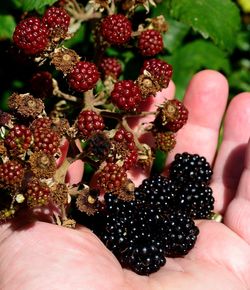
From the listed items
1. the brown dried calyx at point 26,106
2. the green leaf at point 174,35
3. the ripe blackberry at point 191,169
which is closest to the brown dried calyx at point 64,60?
the brown dried calyx at point 26,106

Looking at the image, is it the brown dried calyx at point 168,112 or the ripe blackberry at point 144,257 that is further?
the brown dried calyx at point 168,112

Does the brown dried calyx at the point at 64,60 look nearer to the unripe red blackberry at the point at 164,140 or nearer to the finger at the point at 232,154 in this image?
the unripe red blackberry at the point at 164,140

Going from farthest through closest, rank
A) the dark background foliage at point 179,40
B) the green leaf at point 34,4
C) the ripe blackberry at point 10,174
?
the dark background foliage at point 179,40 < the green leaf at point 34,4 < the ripe blackberry at point 10,174

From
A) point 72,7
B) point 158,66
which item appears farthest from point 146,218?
point 72,7

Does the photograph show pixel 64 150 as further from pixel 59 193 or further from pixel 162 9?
pixel 162 9

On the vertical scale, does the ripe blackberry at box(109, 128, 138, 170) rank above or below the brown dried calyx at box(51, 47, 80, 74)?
below

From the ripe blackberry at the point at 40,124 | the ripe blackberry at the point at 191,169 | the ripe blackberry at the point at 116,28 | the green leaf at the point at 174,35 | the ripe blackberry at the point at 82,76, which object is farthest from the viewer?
the green leaf at the point at 174,35

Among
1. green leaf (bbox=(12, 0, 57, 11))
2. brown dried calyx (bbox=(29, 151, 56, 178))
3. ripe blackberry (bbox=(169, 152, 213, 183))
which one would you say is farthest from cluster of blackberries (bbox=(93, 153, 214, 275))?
green leaf (bbox=(12, 0, 57, 11))

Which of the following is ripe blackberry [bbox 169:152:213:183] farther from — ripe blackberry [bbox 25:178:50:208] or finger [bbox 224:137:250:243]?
ripe blackberry [bbox 25:178:50:208]
